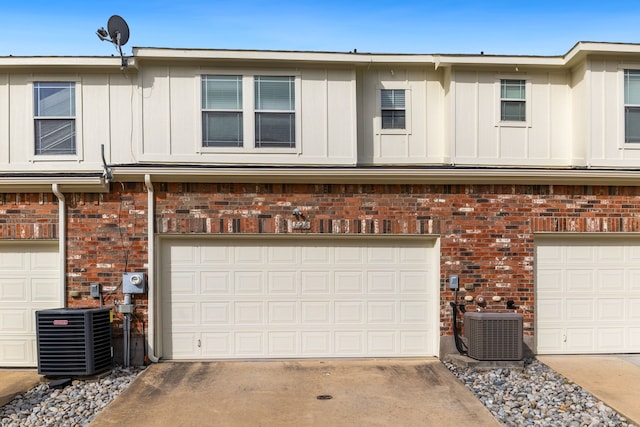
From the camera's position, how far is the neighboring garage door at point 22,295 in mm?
A: 7246

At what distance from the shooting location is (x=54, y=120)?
7.74 metres

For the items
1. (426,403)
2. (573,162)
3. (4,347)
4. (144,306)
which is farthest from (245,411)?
(573,162)

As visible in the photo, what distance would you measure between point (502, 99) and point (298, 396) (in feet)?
20.1

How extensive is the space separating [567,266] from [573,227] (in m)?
0.68

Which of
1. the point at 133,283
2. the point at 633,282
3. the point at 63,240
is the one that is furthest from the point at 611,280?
the point at 63,240

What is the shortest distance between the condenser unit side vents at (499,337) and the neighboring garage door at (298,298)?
78 centimetres

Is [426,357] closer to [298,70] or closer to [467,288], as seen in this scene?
[467,288]

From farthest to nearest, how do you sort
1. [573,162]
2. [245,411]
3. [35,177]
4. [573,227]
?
1. [573,162]
2. [573,227]
3. [35,177]
4. [245,411]

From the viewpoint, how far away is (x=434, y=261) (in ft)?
24.5

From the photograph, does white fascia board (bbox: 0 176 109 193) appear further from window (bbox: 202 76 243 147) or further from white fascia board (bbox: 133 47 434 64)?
white fascia board (bbox: 133 47 434 64)

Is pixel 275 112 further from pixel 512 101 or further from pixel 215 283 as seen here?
pixel 512 101

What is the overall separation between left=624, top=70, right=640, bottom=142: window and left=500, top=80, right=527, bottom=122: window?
169 cm

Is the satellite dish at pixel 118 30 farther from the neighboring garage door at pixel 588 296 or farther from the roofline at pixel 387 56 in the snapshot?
the neighboring garage door at pixel 588 296

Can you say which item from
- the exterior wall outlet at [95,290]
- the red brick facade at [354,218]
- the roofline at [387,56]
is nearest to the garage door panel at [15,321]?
the red brick facade at [354,218]
